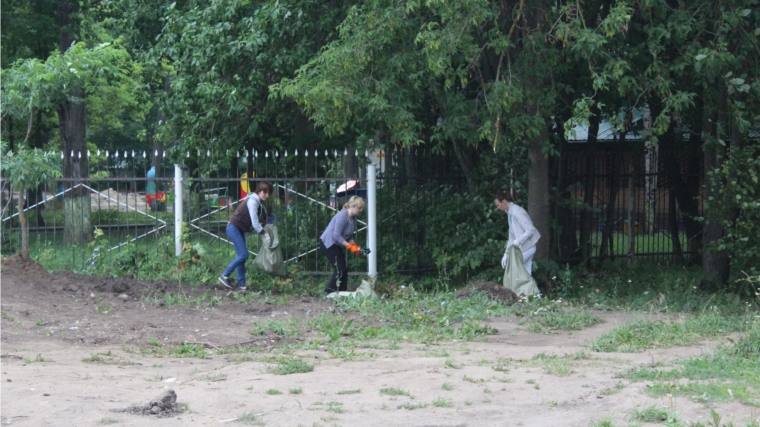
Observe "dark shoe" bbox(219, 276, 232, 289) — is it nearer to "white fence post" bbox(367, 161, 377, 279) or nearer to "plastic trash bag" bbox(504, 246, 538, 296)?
"white fence post" bbox(367, 161, 377, 279)

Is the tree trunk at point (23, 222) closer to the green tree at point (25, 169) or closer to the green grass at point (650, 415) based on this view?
the green tree at point (25, 169)

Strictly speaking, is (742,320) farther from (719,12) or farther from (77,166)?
(77,166)

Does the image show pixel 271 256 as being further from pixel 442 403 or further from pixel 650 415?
pixel 650 415

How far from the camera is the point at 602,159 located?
14461 millimetres

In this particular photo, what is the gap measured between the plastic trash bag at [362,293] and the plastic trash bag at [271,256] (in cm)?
97

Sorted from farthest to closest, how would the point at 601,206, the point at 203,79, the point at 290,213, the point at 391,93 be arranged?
the point at 601,206 < the point at 290,213 < the point at 203,79 < the point at 391,93

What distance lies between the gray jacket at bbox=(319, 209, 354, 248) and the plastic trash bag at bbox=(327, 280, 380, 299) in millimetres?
647

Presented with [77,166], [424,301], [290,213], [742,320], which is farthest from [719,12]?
[77,166]

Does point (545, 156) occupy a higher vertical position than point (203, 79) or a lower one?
lower

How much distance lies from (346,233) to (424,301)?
1.57 meters

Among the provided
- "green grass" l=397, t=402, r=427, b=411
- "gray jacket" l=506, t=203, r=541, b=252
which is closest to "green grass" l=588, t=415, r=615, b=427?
"green grass" l=397, t=402, r=427, b=411

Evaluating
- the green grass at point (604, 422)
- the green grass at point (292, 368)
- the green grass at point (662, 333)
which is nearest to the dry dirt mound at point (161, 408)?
the green grass at point (292, 368)

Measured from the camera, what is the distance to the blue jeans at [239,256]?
11445mm

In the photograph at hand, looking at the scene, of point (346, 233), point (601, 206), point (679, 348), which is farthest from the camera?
point (601, 206)
